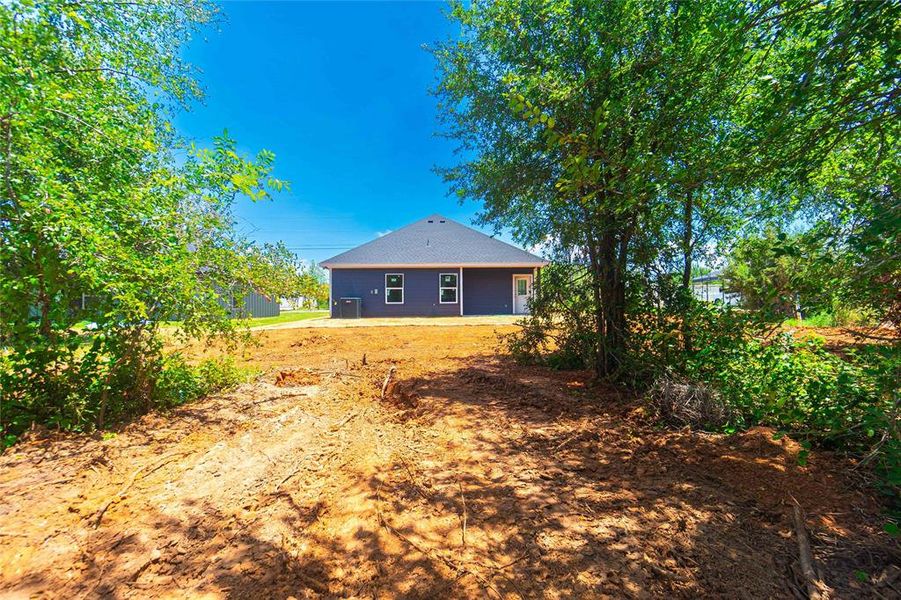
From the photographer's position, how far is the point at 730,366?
327 centimetres

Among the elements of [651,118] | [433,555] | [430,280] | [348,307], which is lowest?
[433,555]

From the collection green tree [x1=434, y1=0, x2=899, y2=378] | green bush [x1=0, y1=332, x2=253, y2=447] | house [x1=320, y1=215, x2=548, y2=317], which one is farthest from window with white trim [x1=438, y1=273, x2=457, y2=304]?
green bush [x1=0, y1=332, x2=253, y2=447]

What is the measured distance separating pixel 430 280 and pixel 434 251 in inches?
62.5

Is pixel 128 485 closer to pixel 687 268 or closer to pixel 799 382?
pixel 799 382

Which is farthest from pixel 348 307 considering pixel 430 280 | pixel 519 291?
pixel 519 291

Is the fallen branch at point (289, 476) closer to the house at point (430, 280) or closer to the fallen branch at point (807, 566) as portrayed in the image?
the fallen branch at point (807, 566)

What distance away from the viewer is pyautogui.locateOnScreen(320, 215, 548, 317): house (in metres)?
16.2

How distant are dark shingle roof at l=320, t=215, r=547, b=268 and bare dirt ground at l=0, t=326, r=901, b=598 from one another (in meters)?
13.0

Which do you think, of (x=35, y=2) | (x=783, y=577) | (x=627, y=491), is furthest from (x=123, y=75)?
(x=783, y=577)

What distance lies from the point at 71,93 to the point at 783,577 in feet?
17.9

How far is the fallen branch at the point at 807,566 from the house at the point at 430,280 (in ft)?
47.6

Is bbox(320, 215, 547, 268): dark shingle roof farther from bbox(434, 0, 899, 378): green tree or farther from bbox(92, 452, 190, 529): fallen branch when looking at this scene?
bbox(92, 452, 190, 529): fallen branch

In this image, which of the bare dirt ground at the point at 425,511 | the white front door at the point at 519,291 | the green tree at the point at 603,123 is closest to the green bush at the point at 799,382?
the bare dirt ground at the point at 425,511

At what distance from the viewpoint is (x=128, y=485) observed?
2264 millimetres
